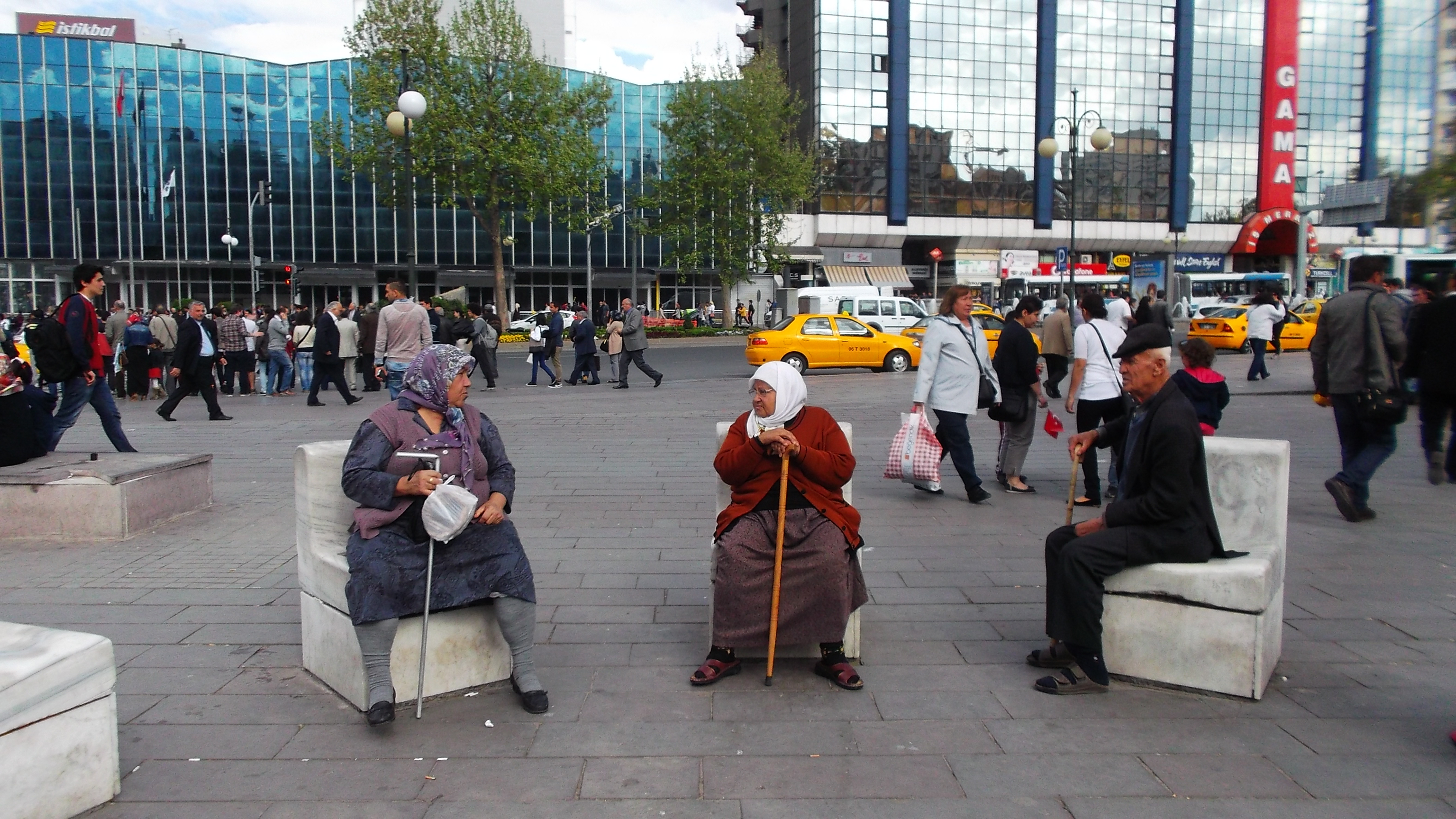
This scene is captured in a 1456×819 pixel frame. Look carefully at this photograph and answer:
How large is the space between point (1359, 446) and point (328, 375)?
48.4 ft

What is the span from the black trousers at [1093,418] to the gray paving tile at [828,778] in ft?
17.0

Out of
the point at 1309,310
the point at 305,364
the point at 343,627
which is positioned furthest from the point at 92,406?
the point at 1309,310

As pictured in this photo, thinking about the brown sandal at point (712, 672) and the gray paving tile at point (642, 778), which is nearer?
the gray paving tile at point (642, 778)

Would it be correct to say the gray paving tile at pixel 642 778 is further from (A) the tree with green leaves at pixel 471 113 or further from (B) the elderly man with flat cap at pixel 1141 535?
(A) the tree with green leaves at pixel 471 113

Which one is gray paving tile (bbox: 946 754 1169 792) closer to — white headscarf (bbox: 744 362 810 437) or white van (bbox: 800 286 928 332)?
white headscarf (bbox: 744 362 810 437)

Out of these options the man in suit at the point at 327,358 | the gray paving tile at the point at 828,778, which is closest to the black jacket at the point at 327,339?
the man in suit at the point at 327,358

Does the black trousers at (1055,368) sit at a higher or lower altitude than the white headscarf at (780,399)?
lower

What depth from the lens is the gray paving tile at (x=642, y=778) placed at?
134 inches

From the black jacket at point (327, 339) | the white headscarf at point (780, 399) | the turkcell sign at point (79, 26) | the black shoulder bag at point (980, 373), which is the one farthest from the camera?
the turkcell sign at point (79, 26)

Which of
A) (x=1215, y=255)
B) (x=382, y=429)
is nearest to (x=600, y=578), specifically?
(x=382, y=429)

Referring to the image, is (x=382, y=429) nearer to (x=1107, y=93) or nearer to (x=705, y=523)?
(x=705, y=523)

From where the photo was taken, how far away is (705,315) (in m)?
52.2

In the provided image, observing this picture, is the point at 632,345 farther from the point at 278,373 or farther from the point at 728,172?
the point at 728,172

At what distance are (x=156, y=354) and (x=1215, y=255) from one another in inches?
2425
